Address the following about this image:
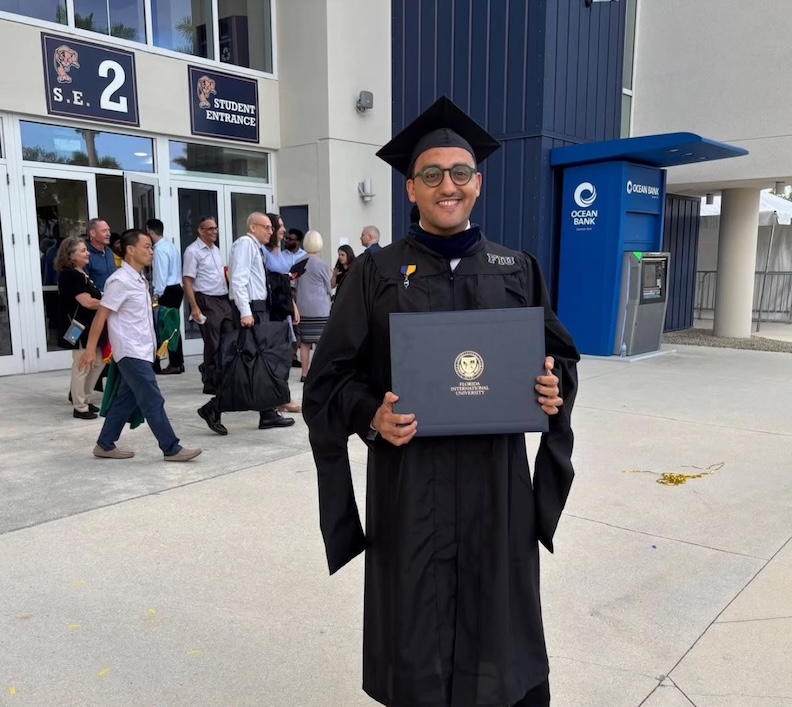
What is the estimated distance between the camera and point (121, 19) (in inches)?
368

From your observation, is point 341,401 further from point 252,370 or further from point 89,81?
point 89,81

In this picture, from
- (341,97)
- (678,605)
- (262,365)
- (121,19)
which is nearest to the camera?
(678,605)

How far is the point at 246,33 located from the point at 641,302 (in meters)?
7.12

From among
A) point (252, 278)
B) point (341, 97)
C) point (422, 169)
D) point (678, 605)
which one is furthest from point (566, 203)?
point (422, 169)

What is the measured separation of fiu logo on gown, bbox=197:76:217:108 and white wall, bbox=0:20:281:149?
0.20 m

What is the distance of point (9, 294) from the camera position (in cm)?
859

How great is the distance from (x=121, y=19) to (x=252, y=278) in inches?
220

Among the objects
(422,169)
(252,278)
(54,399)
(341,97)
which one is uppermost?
(341,97)

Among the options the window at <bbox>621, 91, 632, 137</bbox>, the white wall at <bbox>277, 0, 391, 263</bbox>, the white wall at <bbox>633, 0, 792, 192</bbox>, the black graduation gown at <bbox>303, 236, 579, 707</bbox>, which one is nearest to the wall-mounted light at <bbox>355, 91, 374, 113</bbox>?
the white wall at <bbox>277, 0, 391, 263</bbox>

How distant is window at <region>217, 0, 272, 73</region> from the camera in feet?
34.8

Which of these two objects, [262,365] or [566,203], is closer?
[262,365]

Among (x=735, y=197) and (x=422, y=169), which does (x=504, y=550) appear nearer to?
(x=422, y=169)

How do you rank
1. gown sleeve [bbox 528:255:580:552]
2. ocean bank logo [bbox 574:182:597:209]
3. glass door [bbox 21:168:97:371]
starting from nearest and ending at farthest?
gown sleeve [bbox 528:255:580:552]
glass door [bbox 21:168:97:371]
ocean bank logo [bbox 574:182:597:209]

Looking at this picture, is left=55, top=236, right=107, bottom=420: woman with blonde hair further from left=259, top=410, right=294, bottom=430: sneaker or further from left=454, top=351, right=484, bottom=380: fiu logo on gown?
left=454, top=351, right=484, bottom=380: fiu logo on gown
